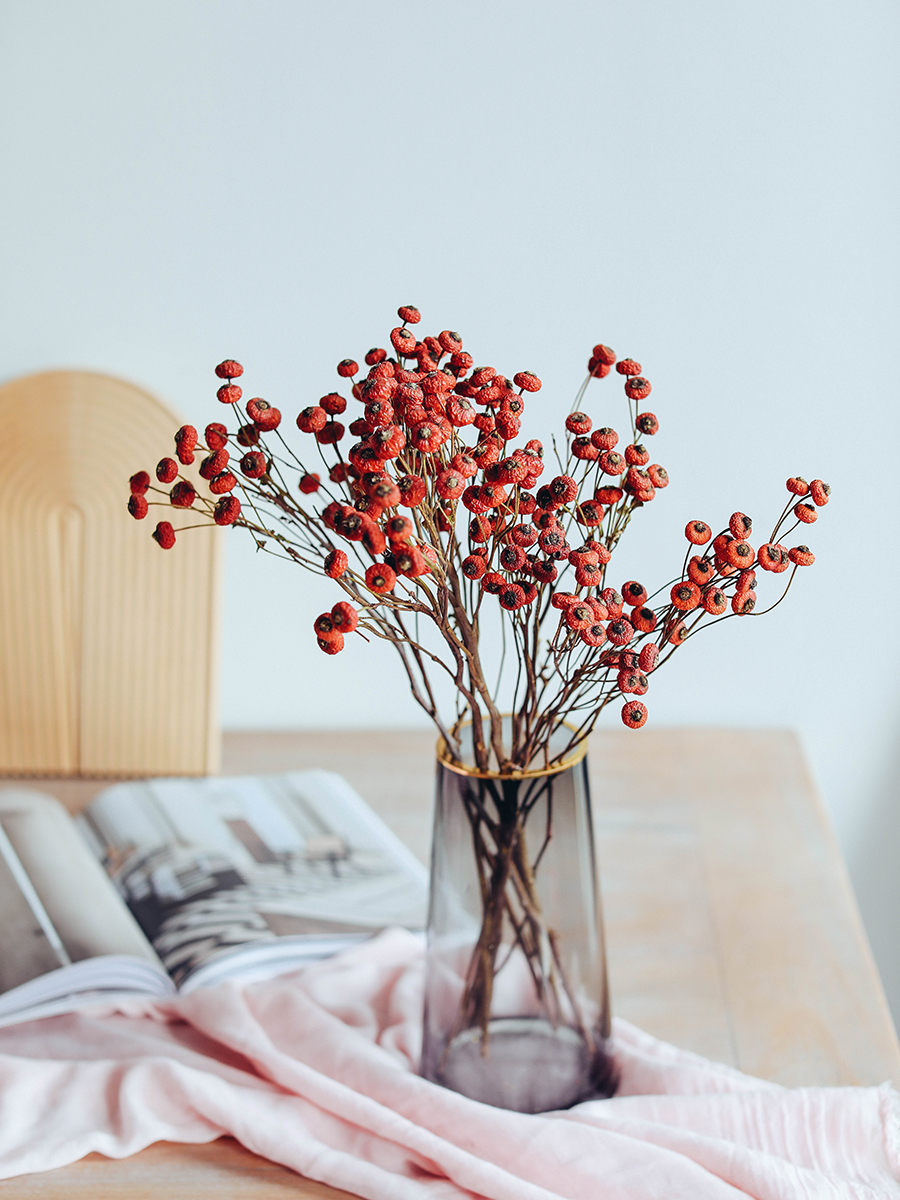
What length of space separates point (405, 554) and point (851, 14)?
2.93 ft

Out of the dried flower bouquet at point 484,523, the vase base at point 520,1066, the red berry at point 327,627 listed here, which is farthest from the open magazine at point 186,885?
the red berry at point 327,627

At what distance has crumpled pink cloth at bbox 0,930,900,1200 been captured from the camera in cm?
66

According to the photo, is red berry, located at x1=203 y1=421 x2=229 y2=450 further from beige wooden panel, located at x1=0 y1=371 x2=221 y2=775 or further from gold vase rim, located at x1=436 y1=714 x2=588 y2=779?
beige wooden panel, located at x1=0 y1=371 x2=221 y2=775

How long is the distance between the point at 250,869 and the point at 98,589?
37cm

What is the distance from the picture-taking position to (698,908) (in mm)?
1010

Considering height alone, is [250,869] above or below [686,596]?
below

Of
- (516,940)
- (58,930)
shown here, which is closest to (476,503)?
(516,940)

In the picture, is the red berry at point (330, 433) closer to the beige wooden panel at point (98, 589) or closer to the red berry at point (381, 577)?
the red berry at point (381, 577)

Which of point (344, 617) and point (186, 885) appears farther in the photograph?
point (186, 885)

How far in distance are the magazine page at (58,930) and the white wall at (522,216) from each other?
0.42 meters

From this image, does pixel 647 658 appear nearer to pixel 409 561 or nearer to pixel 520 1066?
pixel 409 561

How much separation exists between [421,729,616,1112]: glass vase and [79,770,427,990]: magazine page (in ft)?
0.77

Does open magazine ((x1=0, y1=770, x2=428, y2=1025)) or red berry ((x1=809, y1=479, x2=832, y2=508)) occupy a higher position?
red berry ((x1=809, y1=479, x2=832, y2=508))

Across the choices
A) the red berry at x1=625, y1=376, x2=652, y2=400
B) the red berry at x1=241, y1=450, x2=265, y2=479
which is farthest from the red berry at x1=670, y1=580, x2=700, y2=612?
the red berry at x1=241, y1=450, x2=265, y2=479
